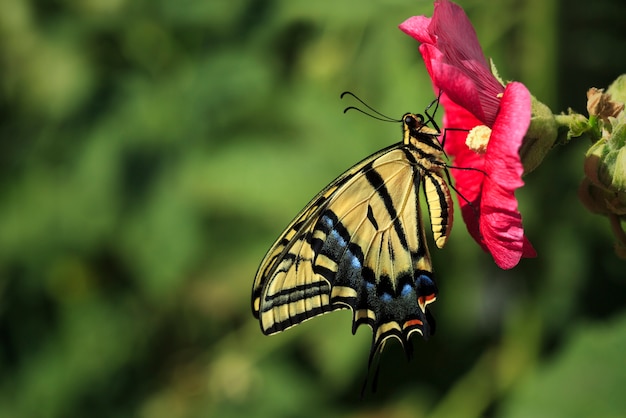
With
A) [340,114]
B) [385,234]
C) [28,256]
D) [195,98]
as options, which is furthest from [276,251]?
[28,256]

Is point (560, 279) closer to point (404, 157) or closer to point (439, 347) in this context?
point (439, 347)

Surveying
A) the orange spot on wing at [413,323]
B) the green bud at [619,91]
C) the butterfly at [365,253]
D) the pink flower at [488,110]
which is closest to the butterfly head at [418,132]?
the butterfly at [365,253]

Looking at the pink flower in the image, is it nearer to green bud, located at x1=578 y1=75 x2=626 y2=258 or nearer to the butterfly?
green bud, located at x1=578 y1=75 x2=626 y2=258

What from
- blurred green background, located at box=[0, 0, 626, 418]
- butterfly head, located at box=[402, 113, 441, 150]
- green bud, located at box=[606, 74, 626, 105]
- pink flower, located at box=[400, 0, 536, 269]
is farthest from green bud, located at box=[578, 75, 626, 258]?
blurred green background, located at box=[0, 0, 626, 418]

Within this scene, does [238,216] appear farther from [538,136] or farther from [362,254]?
[538,136]

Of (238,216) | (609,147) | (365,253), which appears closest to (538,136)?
(609,147)

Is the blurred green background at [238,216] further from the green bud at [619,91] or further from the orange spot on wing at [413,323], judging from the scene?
the green bud at [619,91]
